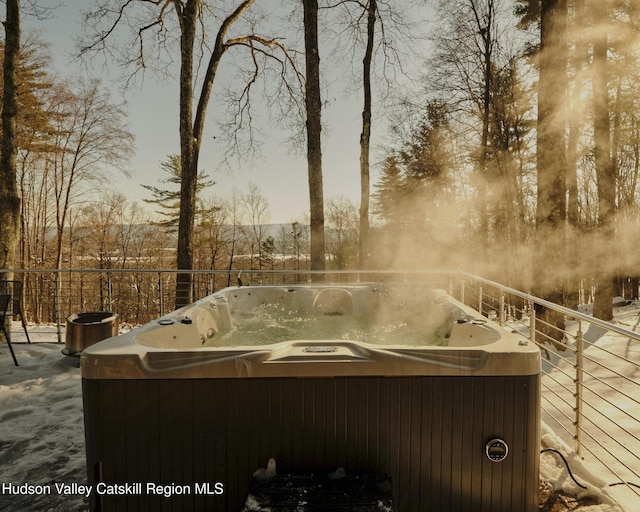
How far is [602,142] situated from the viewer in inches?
181

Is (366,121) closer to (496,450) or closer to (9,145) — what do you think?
(9,145)

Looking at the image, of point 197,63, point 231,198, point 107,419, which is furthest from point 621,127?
point 231,198

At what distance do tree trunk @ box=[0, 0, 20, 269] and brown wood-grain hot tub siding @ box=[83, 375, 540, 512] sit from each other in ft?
11.0

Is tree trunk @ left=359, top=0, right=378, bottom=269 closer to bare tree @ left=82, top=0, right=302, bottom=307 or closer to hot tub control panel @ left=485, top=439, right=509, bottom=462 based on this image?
bare tree @ left=82, top=0, right=302, bottom=307

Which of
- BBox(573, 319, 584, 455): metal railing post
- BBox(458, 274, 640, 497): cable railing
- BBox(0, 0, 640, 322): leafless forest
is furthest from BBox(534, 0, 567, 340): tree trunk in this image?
BBox(573, 319, 584, 455): metal railing post

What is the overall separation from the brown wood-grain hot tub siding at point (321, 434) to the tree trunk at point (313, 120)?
3295 mm

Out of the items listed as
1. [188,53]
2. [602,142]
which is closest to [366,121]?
[188,53]

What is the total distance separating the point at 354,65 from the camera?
248 inches

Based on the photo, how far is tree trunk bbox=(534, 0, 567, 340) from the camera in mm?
3555

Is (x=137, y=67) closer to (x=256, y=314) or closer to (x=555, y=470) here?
(x=256, y=314)

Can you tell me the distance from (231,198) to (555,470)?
17392 millimetres

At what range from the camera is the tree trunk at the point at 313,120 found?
4418mm

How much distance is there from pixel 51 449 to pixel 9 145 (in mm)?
3218

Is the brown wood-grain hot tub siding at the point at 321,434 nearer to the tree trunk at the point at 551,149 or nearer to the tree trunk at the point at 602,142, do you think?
the tree trunk at the point at 551,149
